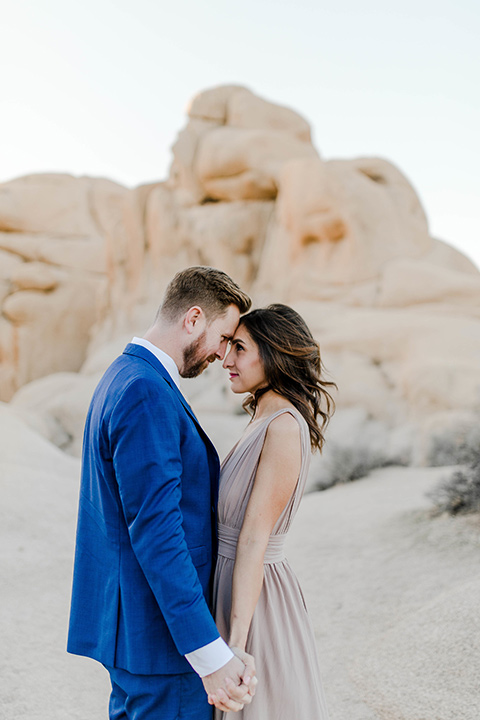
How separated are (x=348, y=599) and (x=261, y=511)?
3.60 metres

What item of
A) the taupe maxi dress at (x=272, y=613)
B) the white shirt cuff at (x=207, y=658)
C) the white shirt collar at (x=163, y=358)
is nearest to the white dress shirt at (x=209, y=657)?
the white shirt cuff at (x=207, y=658)

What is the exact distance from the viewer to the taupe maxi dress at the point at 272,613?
197 cm

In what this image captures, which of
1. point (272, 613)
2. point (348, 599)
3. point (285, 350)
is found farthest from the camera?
point (348, 599)

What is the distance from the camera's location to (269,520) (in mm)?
1947

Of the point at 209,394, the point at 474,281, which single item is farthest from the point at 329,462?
the point at 474,281

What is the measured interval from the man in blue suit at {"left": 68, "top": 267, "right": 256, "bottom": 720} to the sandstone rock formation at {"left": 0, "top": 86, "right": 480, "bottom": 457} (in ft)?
27.5

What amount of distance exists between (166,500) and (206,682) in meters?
0.49

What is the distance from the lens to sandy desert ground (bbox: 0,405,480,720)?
11.0ft

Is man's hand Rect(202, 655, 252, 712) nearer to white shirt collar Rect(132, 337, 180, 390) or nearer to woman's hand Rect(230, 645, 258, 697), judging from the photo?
woman's hand Rect(230, 645, 258, 697)

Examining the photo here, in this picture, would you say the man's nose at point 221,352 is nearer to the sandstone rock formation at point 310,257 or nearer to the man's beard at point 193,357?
the man's beard at point 193,357

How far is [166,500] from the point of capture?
1.65 metres

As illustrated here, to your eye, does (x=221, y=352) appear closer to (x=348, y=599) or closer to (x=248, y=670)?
(x=248, y=670)

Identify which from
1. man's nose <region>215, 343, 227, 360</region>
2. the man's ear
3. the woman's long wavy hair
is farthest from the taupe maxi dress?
the man's ear

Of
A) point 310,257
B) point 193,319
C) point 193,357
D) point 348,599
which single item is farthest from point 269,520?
point 310,257
